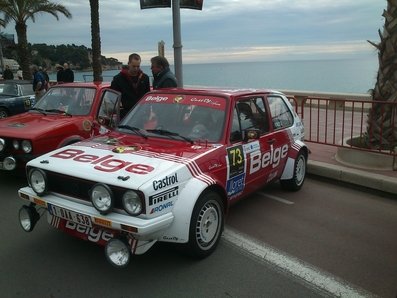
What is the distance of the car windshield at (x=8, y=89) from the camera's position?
44.2 feet

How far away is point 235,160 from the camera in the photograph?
4.40 meters

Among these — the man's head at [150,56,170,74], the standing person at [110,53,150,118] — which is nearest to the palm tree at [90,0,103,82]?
the standing person at [110,53,150,118]

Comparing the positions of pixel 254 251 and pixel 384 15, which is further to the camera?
pixel 384 15

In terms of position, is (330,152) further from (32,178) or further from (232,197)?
(32,178)

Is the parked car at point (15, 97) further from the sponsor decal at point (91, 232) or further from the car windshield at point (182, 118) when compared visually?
the sponsor decal at point (91, 232)

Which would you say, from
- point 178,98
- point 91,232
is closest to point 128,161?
point 91,232

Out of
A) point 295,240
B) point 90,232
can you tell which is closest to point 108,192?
point 90,232

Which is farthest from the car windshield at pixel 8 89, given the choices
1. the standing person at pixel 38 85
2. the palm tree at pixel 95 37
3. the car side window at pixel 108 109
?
Answer: the car side window at pixel 108 109

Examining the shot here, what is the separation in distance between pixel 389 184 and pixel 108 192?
174 inches

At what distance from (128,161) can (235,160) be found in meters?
1.22

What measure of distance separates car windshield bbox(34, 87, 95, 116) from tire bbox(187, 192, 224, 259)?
3663 mm

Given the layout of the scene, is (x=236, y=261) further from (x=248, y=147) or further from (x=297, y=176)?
(x=297, y=176)

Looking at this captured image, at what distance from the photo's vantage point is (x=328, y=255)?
4.09 m

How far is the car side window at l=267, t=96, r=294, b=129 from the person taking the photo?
5527mm
